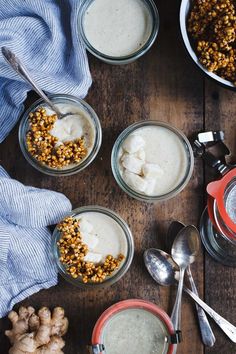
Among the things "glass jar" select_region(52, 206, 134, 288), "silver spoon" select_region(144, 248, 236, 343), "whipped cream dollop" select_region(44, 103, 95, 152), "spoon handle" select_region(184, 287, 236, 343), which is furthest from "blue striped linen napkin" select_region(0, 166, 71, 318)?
"spoon handle" select_region(184, 287, 236, 343)

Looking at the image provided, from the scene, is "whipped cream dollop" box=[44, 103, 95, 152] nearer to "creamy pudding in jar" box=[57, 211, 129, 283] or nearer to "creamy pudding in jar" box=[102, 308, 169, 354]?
"creamy pudding in jar" box=[57, 211, 129, 283]

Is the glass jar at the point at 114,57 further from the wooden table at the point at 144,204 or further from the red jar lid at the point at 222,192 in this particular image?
the red jar lid at the point at 222,192

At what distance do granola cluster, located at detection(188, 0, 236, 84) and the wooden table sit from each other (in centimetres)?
12

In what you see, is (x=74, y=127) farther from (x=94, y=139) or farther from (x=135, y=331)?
(x=135, y=331)

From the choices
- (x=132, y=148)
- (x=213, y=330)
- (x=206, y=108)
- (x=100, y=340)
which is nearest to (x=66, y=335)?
(x=100, y=340)

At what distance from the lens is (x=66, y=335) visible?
1.70 metres

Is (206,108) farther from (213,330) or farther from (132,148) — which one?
(213,330)

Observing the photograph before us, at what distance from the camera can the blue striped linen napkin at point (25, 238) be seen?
1.62 meters

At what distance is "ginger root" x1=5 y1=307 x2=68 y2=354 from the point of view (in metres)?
1.62

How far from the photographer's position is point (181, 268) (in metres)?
1.67

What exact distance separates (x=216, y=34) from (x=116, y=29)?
0.28 m

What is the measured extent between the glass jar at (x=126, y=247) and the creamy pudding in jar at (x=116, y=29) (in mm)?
428

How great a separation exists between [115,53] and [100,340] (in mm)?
783

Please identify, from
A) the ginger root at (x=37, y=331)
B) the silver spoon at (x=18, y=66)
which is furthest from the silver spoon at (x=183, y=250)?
the silver spoon at (x=18, y=66)
